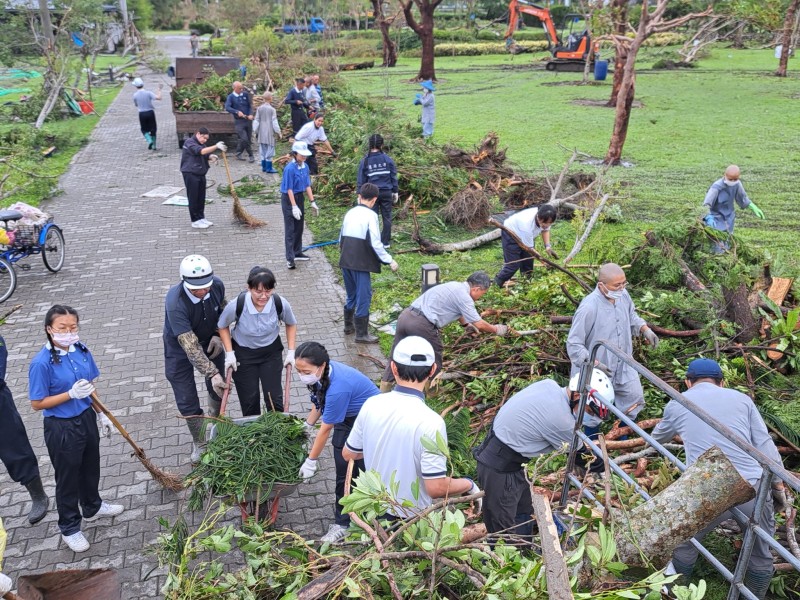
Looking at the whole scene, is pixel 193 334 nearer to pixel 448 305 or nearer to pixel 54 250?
pixel 448 305

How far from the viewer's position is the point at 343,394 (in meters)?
4.51

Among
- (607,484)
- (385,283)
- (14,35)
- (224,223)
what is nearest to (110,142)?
(14,35)

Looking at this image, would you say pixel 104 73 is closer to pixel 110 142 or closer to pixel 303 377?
pixel 110 142

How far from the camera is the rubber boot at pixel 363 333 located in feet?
26.6

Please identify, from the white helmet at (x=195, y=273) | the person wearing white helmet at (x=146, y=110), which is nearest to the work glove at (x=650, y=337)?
the white helmet at (x=195, y=273)

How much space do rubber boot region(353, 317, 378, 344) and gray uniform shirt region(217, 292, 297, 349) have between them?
93.4 inches

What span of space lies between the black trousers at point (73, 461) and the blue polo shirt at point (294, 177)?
595 cm

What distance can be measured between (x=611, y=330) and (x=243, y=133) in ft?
47.1

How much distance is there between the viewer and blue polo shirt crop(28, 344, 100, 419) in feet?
15.2

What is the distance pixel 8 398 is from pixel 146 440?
1.53 metres

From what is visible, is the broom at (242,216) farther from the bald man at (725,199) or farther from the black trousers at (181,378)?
the bald man at (725,199)

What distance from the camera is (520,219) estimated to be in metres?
8.39

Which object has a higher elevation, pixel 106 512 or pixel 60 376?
pixel 60 376

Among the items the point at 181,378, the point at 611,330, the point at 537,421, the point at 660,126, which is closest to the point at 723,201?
the point at 611,330
